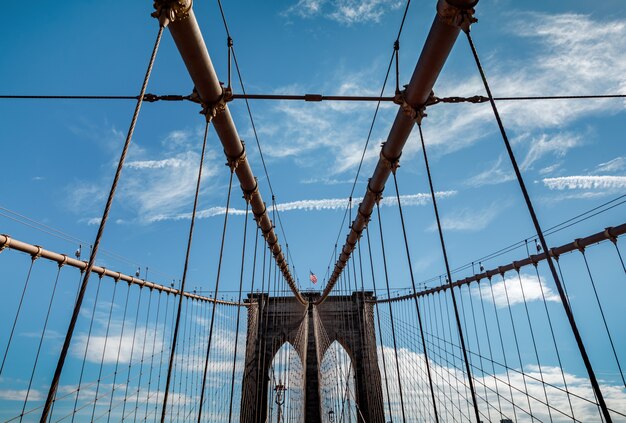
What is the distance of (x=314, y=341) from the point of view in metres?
22.9

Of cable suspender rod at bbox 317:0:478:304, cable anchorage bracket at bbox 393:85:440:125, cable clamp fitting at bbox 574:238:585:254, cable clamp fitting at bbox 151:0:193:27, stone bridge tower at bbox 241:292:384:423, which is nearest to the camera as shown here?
cable clamp fitting at bbox 151:0:193:27

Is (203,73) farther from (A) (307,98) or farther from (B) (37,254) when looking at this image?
(B) (37,254)

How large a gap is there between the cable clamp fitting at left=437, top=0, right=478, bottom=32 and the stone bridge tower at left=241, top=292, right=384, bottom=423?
63.9ft

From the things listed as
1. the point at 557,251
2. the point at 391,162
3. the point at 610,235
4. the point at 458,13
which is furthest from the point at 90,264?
the point at 557,251

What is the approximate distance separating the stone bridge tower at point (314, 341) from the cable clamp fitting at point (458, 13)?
1949 cm

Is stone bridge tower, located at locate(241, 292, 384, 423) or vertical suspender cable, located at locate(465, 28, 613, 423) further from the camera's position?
stone bridge tower, located at locate(241, 292, 384, 423)

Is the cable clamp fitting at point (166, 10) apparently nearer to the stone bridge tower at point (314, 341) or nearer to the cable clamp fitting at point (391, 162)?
the cable clamp fitting at point (391, 162)

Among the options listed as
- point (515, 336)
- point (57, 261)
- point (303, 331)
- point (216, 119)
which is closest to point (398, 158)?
point (216, 119)

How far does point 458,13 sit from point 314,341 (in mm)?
22409

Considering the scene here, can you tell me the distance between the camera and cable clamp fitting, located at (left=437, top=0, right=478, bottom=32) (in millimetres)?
2668

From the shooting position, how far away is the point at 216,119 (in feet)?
13.7

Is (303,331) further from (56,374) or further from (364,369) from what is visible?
(56,374)

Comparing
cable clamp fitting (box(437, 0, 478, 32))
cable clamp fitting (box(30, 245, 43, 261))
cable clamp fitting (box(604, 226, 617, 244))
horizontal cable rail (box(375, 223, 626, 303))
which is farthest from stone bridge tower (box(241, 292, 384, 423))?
cable clamp fitting (box(437, 0, 478, 32))

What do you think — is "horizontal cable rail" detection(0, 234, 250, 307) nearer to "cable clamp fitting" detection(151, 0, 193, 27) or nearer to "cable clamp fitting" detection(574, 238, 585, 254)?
"cable clamp fitting" detection(151, 0, 193, 27)
